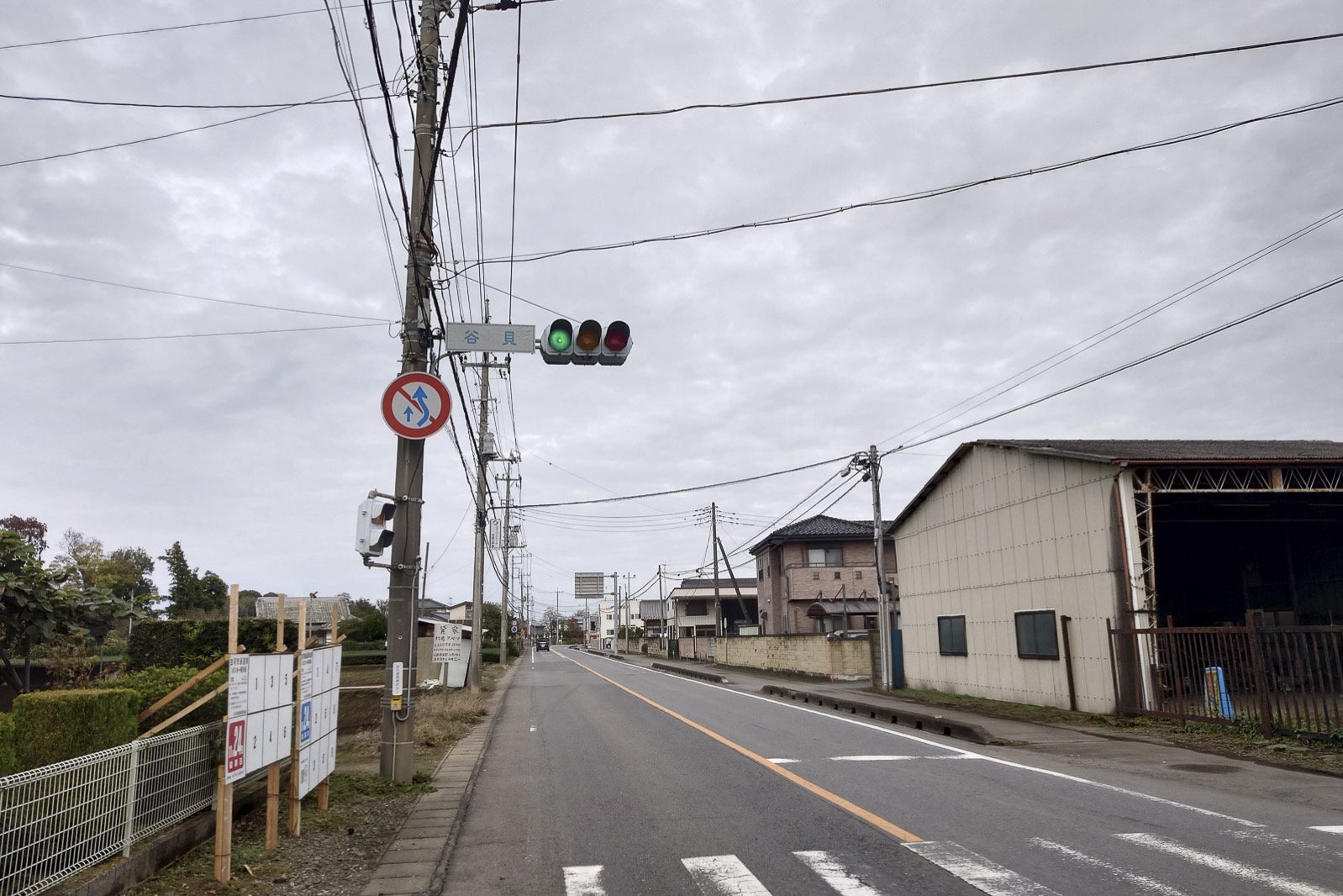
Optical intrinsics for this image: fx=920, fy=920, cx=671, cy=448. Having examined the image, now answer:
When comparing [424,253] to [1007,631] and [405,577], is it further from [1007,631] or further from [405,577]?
[1007,631]

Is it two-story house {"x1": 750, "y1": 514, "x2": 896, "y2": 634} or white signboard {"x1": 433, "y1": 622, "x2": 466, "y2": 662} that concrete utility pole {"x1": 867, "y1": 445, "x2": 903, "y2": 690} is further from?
two-story house {"x1": 750, "y1": 514, "x2": 896, "y2": 634}

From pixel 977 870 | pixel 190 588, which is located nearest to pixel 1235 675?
pixel 977 870

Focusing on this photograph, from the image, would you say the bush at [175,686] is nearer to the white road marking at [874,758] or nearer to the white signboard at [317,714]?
the white signboard at [317,714]

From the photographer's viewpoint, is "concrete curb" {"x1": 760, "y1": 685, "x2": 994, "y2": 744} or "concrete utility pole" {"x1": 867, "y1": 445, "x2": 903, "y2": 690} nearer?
"concrete curb" {"x1": 760, "y1": 685, "x2": 994, "y2": 744}

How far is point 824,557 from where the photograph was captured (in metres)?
53.1

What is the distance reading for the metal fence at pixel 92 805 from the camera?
16.5 feet

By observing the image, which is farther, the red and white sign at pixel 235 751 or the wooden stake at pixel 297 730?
the wooden stake at pixel 297 730

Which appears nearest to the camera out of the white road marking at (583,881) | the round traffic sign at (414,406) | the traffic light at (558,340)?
the white road marking at (583,881)

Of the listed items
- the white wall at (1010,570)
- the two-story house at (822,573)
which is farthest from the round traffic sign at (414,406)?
the two-story house at (822,573)

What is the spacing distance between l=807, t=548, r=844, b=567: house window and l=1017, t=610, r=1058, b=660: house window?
31405 millimetres

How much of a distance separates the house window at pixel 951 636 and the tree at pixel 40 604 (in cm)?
A: 1956

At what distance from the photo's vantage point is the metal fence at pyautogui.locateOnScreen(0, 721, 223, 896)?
5.03 metres

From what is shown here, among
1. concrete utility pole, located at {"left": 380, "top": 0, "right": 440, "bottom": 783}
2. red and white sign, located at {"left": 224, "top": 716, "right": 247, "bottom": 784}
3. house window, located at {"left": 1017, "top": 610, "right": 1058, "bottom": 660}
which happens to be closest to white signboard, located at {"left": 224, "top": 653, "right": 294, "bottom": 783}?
red and white sign, located at {"left": 224, "top": 716, "right": 247, "bottom": 784}

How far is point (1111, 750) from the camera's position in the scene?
1370 cm
